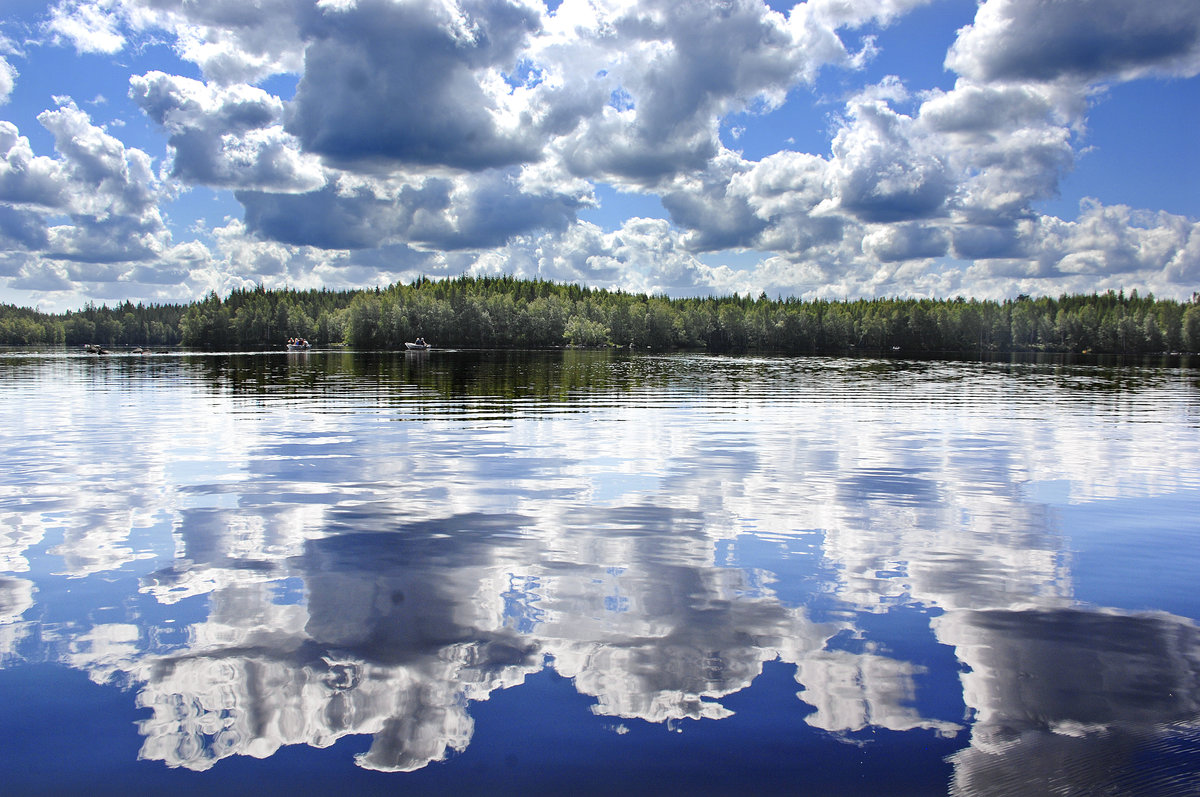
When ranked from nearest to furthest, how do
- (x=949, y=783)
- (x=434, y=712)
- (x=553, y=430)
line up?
(x=949, y=783) → (x=434, y=712) → (x=553, y=430)

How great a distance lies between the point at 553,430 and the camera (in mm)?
30188

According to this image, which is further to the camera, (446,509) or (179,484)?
(179,484)

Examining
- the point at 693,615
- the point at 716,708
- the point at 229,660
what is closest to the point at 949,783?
the point at 716,708

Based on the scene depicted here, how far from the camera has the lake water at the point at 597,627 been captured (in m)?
6.48

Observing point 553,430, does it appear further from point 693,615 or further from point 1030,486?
point 693,615

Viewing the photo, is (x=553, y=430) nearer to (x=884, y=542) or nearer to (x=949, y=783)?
(x=884, y=542)

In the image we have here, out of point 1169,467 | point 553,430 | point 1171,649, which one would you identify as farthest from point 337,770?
point 1169,467

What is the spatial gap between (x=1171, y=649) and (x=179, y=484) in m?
20.7

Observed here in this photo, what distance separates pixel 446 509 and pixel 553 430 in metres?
14.2

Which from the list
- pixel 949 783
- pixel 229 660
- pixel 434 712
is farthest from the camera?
pixel 229 660

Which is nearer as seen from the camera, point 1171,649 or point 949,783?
point 949,783

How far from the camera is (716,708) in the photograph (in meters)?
7.32

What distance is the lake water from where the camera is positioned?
6.48 m

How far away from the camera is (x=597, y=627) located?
365 inches
